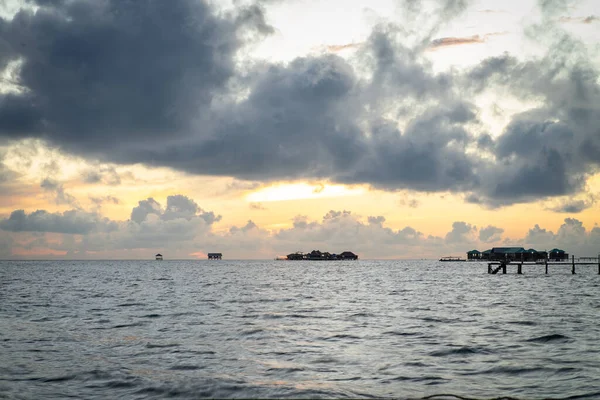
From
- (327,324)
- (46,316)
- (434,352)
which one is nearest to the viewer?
(434,352)

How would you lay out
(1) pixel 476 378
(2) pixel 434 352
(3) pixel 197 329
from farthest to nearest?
1. (3) pixel 197 329
2. (2) pixel 434 352
3. (1) pixel 476 378

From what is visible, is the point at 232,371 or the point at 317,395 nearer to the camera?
the point at 317,395

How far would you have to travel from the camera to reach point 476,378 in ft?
69.2

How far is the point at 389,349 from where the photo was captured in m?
27.7

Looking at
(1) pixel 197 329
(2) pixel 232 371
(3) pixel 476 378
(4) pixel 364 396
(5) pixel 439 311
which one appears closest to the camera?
(4) pixel 364 396

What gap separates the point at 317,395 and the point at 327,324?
20257 mm

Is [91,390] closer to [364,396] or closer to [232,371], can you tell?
[232,371]

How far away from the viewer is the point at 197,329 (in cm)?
3594

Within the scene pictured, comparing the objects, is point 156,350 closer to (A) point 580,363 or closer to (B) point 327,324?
(B) point 327,324

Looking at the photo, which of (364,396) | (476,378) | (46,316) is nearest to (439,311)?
(476,378)

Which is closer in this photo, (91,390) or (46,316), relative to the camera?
(91,390)

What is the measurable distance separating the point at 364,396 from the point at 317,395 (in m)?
1.69

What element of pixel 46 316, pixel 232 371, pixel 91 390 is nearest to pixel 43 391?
pixel 91 390

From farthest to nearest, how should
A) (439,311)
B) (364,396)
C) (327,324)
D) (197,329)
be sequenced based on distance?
(439,311)
(327,324)
(197,329)
(364,396)
